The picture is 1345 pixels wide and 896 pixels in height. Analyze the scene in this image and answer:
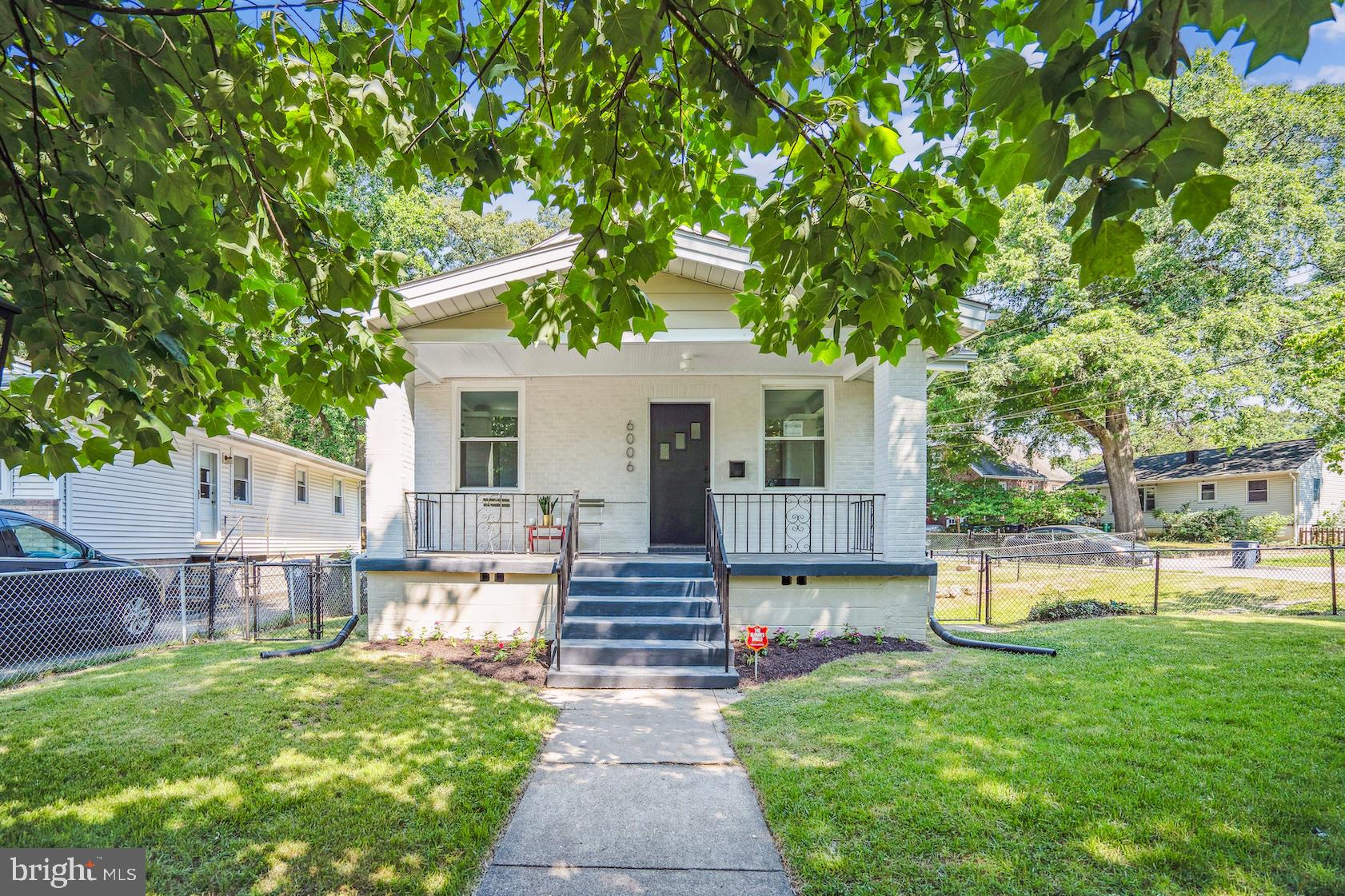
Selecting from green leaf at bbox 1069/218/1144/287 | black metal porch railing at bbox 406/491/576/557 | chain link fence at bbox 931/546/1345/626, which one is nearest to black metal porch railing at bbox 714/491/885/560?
chain link fence at bbox 931/546/1345/626

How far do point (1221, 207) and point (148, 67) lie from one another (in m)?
3.15

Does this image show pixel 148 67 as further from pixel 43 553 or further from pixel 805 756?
pixel 43 553

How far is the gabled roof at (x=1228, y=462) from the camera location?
24.5 meters

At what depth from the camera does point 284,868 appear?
8.98 ft

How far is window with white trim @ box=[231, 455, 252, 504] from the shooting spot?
15352mm

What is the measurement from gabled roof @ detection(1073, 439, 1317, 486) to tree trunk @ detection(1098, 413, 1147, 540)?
124 inches

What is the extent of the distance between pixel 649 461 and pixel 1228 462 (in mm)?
29809

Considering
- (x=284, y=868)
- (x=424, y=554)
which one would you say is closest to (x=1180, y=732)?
(x=284, y=868)

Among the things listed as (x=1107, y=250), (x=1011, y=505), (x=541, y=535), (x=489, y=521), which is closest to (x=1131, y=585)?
(x=541, y=535)

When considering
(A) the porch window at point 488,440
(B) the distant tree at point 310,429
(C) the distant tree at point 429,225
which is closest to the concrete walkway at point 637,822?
(A) the porch window at point 488,440

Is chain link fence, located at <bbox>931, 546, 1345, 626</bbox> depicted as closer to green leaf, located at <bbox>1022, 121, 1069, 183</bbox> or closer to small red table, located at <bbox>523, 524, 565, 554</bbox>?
small red table, located at <bbox>523, 524, 565, 554</bbox>

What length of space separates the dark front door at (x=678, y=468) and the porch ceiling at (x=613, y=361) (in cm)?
63

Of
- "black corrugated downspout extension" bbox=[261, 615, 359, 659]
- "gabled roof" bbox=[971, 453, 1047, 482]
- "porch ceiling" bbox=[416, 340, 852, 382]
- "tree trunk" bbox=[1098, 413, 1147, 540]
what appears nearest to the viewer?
"black corrugated downspout extension" bbox=[261, 615, 359, 659]

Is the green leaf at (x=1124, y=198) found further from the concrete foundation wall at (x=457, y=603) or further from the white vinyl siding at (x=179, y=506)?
the white vinyl siding at (x=179, y=506)
